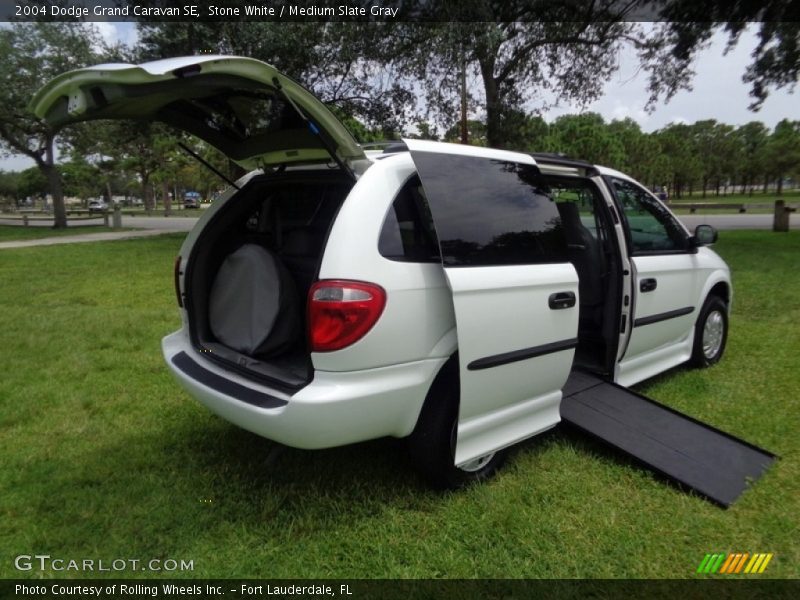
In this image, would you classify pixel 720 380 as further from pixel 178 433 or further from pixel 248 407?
pixel 178 433

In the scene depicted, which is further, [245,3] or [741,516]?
[245,3]

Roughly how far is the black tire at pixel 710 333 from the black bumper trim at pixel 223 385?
3.84 m

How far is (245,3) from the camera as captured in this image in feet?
40.6

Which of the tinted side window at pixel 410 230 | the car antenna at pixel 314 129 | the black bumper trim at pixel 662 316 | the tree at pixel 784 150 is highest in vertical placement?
the tree at pixel 784 150

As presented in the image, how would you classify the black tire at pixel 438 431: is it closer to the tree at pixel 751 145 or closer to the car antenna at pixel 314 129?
the car antenna at pixel 314 129

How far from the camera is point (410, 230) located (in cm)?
Answer: 267

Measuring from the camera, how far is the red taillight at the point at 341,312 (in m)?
2.33

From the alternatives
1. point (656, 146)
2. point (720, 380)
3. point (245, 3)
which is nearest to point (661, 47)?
point (245, 3)

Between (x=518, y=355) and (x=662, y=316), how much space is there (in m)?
1.89

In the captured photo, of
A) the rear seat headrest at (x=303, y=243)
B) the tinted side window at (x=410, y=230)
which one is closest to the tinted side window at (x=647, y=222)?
the tinted side window at (x=410, y=230)

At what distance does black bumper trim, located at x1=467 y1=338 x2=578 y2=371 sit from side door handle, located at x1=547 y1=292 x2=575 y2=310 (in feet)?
0.66

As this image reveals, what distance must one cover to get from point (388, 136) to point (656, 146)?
159 feet

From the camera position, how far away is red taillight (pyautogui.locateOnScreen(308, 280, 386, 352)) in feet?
7.66

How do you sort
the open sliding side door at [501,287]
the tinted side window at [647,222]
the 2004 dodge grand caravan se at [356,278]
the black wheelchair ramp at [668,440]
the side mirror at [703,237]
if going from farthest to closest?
the side mirror at [703,237], the tinted side window at [647,222], the black wheelchair ramp at [668,440], the open sliding side door at [501,287], the 2004 dodge grand caravan se at [356,278]
